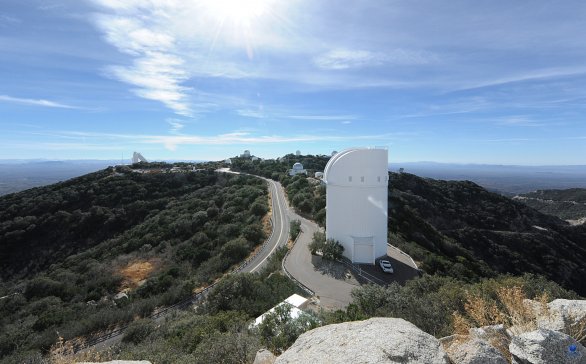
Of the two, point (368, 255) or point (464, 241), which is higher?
point (368, 255)

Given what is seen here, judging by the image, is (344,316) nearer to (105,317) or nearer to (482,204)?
(105,317)

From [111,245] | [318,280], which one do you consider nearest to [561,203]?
[318,280]

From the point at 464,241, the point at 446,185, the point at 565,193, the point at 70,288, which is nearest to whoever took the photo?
the point at 70,288

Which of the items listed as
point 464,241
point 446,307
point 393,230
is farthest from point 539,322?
point 464,241

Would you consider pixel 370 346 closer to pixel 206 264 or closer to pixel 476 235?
pixel 206 264

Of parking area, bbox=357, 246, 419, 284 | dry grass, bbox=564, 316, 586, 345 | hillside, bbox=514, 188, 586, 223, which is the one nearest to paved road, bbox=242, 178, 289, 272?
parking area, bbox=357, 246, 419, 284

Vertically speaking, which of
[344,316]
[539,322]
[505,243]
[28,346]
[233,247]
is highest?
[539,322]

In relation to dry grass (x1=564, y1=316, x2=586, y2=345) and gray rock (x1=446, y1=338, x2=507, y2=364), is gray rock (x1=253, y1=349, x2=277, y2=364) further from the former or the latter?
dry grass (x1=564, y1=316, x2=586, y2=345)

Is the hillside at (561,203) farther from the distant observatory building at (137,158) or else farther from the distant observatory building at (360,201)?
the distant observatory building at (137,158)

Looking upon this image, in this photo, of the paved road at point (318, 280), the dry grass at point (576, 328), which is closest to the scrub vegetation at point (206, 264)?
the dry grass at point (576, 328)
